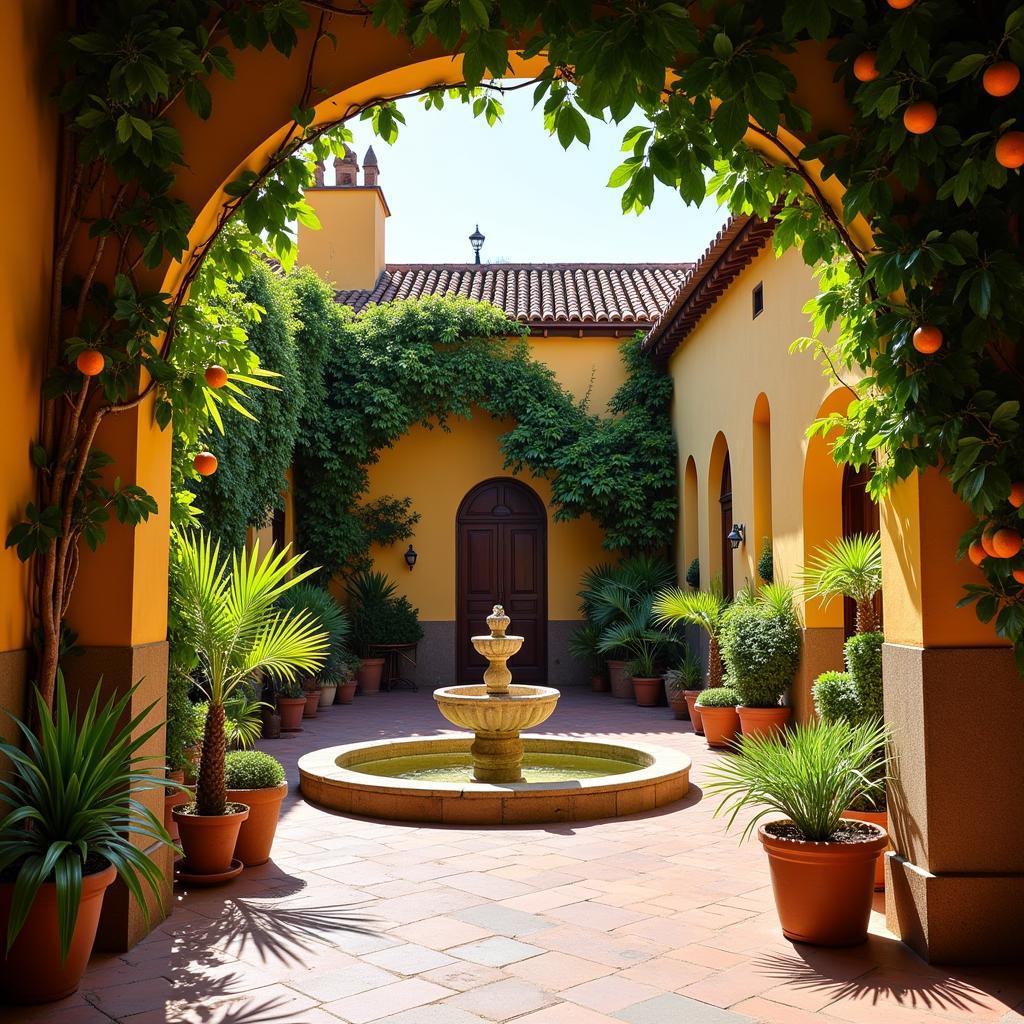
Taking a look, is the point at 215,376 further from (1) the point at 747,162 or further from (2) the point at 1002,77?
(2) the point at 1002,77

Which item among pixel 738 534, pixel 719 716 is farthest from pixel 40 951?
pixel 738 534

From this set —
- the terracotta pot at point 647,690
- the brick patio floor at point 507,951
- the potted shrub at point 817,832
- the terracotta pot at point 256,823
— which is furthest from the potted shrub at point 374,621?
the potted shrub at point 817,832

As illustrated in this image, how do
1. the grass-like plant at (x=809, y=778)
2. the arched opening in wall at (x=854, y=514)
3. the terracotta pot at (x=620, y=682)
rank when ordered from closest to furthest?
1. the grass-like plant at (x=809, y=778)
2. the arched opening in wall at (x=854, y=514)
3. the terracotta pot at (x=620, y=682)

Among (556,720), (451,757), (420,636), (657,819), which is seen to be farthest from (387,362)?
(657,819)

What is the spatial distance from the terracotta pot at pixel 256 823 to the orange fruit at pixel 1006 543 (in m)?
3.79

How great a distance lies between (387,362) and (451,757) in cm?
770

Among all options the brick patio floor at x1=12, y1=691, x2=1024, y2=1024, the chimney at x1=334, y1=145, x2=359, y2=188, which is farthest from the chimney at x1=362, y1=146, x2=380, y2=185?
the brick patio floor at x1=12, y1=691, x2=1024, y2=1024

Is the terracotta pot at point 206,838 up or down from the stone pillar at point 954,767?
down

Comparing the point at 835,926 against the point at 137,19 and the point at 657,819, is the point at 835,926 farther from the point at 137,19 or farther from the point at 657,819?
the point at 137,19

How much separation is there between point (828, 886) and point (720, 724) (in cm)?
539

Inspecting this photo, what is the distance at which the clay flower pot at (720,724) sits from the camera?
9.47 meters

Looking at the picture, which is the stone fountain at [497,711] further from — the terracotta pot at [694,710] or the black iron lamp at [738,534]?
the black iron lamp at [738,534]

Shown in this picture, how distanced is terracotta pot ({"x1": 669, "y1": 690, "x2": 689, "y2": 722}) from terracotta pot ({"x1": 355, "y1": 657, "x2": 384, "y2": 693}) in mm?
4684

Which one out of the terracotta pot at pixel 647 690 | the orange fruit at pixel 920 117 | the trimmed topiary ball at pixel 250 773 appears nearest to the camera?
the orange fruit at pixel 920 117
